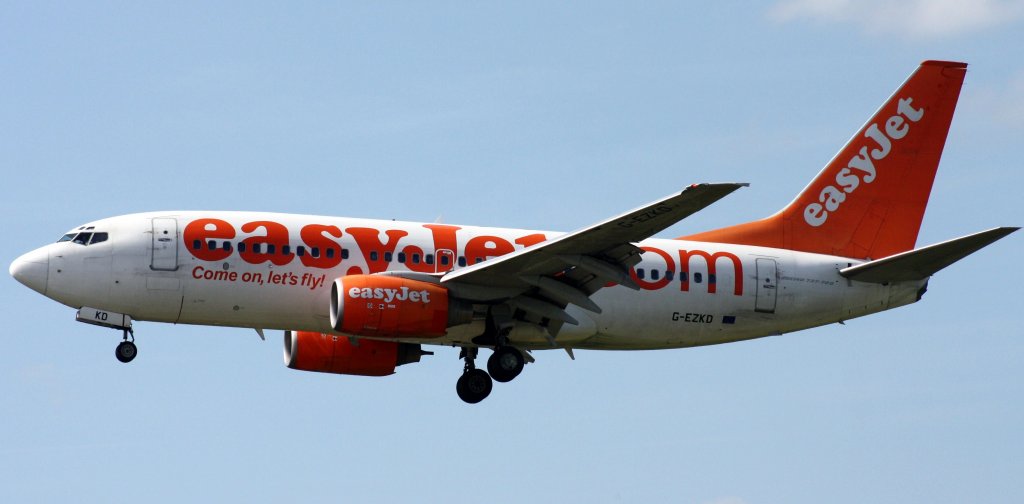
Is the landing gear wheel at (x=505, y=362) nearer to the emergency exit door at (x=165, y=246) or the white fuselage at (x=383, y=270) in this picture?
the white fuselage at (x=383, y=270)

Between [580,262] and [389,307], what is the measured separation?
14.9 feet

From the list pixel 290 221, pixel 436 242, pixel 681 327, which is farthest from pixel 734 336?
pixel 290 221

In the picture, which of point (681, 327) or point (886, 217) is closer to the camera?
point (681, 327)

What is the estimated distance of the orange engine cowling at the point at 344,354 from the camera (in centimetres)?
4438

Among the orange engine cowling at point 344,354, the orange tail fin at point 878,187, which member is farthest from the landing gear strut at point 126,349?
the orange tail fin at point 878,187

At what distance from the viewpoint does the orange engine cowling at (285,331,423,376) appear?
44375 millimetres

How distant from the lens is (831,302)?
4412 centimetres

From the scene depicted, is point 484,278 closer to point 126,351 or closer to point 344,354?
point 344,354

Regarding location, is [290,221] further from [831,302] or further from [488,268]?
[831,302]

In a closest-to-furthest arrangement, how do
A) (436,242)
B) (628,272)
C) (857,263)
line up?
(628,272), (436,242), (857,263)

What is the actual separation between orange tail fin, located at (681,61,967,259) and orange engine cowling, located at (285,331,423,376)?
8.80 meters

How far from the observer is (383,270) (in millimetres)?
41156

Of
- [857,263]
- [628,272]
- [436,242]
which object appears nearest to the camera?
[628,272]

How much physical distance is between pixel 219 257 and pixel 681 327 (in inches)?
463
